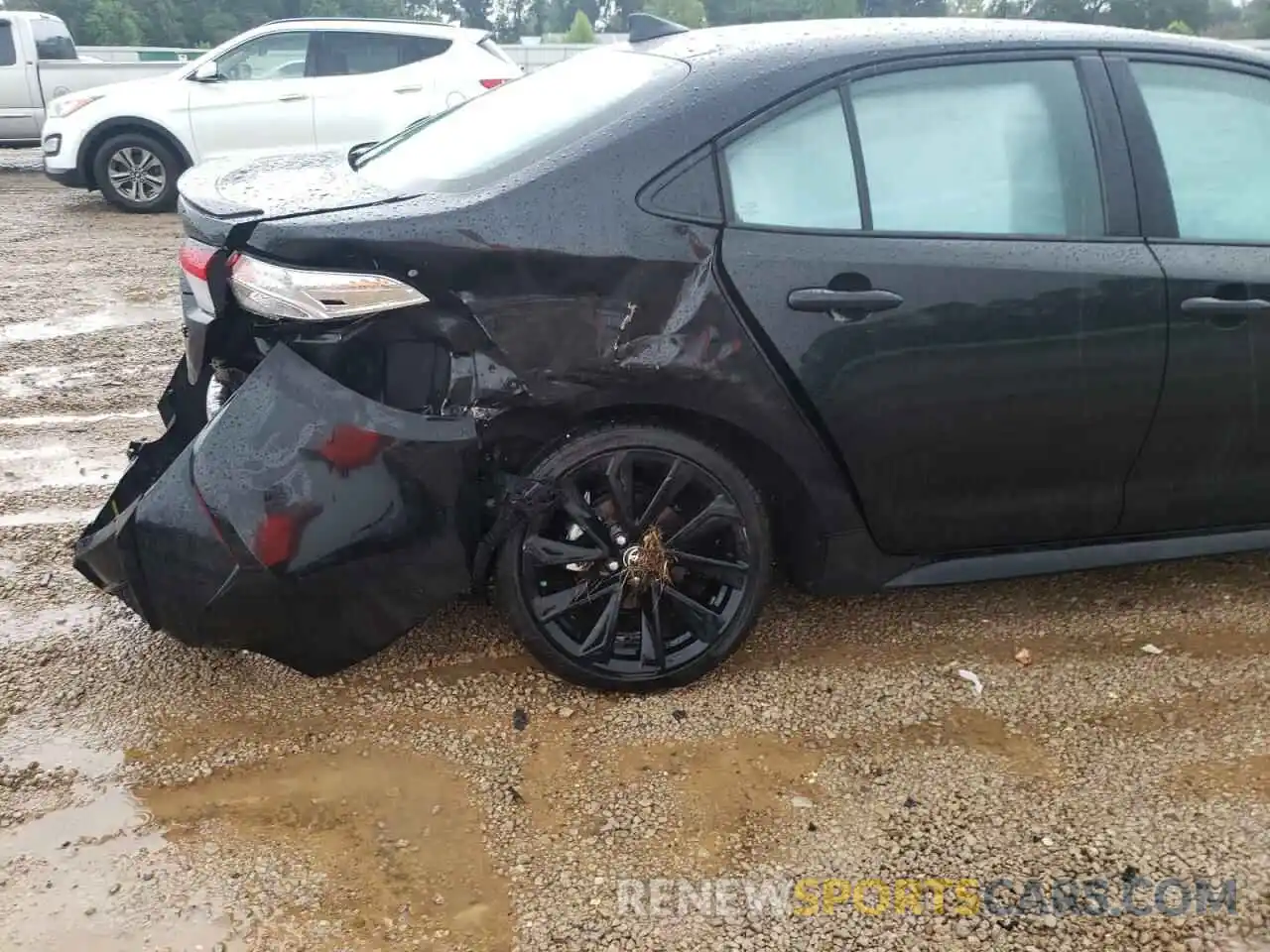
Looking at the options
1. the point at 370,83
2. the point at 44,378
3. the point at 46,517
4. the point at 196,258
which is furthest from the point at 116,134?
the point at 196,258

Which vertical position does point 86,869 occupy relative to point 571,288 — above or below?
below

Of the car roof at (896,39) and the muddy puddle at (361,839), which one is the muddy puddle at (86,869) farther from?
the car roof at (896,39)

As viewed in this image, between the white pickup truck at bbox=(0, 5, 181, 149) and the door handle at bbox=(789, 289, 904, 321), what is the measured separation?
453 inches

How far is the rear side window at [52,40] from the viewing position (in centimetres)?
1227

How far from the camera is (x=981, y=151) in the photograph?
9.05ft

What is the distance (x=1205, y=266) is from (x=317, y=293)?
2241 millimetres

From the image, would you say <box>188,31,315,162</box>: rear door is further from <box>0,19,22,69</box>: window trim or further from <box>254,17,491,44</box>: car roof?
<box>0,19,22,69</box>: window trim

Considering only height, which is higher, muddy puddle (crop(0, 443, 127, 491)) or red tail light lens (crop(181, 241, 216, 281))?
red tail light lens (crop(181, 241, 216, 281))

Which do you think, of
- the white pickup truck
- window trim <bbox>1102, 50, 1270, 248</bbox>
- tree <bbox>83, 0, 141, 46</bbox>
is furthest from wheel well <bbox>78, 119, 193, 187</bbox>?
tree <bbox>83, 0, 141, 46</bbox>

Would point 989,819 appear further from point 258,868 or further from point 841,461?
point 258,868

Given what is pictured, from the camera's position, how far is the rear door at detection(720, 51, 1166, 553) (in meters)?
2.62

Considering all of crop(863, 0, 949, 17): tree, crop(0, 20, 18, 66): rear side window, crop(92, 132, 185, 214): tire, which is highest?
crop(863, 0, 949, 17): tree

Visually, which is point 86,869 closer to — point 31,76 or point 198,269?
point 198,269

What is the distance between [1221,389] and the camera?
9.39 ft
